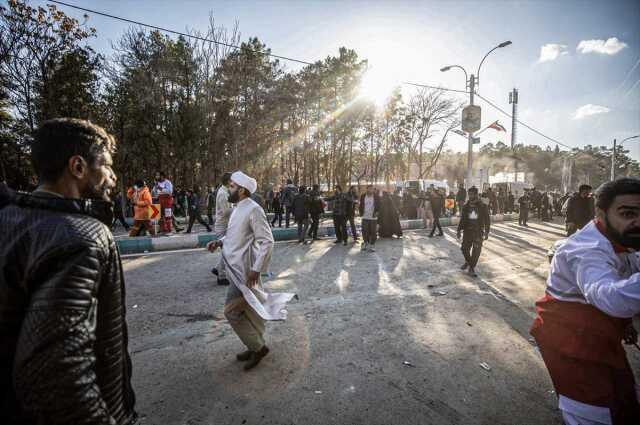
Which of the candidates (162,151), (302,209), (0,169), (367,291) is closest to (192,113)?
(162,151)

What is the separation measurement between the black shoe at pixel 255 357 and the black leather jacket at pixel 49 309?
2.17 metres

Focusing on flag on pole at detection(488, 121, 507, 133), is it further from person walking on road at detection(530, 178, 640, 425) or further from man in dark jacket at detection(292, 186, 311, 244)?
person walking on road at detection(530, 178, 640, 425)

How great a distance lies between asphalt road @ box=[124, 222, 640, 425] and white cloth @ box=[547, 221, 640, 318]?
54.9 inches

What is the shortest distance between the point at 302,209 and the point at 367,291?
16.2 feet

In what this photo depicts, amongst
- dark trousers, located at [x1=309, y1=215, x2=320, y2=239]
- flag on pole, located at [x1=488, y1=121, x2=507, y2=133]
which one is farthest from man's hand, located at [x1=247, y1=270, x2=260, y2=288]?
flag on pole, located at [x1=488, y1=121, x2=507, y2=133]

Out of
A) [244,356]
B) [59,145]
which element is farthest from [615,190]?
[244,356]

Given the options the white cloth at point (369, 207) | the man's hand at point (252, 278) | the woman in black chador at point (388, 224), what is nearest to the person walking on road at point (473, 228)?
the white cloth at point (369, 207)

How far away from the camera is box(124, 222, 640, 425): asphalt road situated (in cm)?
247

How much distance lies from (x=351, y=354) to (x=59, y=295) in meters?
2.89

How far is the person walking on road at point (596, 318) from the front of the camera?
1480mm

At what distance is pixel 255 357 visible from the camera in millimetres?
3086

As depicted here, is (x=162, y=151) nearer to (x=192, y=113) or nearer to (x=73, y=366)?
(x=192, y=113)

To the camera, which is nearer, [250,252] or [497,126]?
[250,252]

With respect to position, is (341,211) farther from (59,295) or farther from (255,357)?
(59,295)
